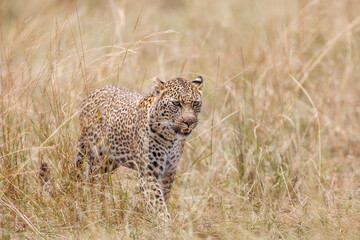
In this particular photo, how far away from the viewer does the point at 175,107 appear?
5.59 m

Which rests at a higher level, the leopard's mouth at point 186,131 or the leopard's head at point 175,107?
the leopard's head at point 175,107

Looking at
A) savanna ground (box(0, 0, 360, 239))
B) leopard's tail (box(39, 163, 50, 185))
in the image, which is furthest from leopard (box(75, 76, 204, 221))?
leopard's tail (box(39, 163, 50, 185))

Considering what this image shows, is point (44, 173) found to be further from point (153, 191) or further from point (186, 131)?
point (186, 131)

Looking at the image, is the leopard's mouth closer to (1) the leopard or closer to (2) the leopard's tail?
(1) the leopard

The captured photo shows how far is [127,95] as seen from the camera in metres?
6.48

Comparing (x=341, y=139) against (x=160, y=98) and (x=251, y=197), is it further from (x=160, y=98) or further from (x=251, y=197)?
(x=160, y=98)

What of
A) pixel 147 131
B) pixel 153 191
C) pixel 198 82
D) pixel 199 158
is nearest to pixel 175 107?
pixel 147 131

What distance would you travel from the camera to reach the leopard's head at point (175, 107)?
5.52 meters

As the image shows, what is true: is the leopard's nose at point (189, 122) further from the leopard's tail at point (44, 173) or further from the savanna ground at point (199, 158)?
the leopard's tail at point (44, 173)

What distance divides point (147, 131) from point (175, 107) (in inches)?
14.8

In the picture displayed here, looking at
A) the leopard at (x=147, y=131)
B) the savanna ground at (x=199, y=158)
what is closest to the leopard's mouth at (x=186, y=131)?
the leopard at (x=147, y=131)

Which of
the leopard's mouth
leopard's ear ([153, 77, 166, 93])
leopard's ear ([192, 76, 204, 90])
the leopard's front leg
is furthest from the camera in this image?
leopard's ear ([192, 76, 204, 90])

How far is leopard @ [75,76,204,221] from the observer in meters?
5.57

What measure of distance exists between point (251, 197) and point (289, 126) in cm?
167
